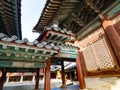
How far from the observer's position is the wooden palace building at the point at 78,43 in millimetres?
4750

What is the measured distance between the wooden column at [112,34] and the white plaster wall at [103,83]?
0.98 metres

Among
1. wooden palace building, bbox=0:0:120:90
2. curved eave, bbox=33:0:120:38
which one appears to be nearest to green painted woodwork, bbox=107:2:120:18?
wooden palace building, bbox=0:0:120:90

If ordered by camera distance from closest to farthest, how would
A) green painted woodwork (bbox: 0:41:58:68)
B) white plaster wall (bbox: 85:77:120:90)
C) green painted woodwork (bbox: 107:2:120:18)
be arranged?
green painted woodwork (bbox: 0:41:58:68) → white plaster wall (bbox: 85:77:120:90) → green painted woodwork (bbox: 107:2:120:18)

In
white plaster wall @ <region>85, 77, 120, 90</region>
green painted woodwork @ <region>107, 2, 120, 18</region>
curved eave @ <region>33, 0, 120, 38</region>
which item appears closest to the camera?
white plaster wall @ <region>85, 77, 120, 90</region>

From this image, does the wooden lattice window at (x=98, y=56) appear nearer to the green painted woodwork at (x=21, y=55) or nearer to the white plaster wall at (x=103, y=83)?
the white plaster wall at (x=103, y=83)

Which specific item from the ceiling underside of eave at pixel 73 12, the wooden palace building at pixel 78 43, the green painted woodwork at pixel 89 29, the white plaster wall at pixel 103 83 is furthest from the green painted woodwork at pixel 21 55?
the green painted woodwork at pixel 89 29

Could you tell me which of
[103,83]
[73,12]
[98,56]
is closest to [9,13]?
[73,12]

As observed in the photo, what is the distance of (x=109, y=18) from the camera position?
5656mm

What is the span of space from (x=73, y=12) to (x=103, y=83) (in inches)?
184

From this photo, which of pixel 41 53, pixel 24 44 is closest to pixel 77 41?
pixel 41 53

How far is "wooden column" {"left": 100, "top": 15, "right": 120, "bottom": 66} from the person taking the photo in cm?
479

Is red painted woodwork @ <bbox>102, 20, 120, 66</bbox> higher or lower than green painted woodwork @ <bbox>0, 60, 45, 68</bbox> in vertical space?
higher

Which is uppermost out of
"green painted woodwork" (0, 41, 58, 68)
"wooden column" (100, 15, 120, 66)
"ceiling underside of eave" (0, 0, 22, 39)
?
"ceiling underside of eave" (0, 0, 22, 39)

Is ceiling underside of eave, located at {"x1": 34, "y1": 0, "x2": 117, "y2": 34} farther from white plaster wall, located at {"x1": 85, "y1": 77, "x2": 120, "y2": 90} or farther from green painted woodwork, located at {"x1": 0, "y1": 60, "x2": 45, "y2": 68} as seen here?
white plaster wall, located at {"x1": 85, "y1": 77, "x2": 120, "y2": 90}
